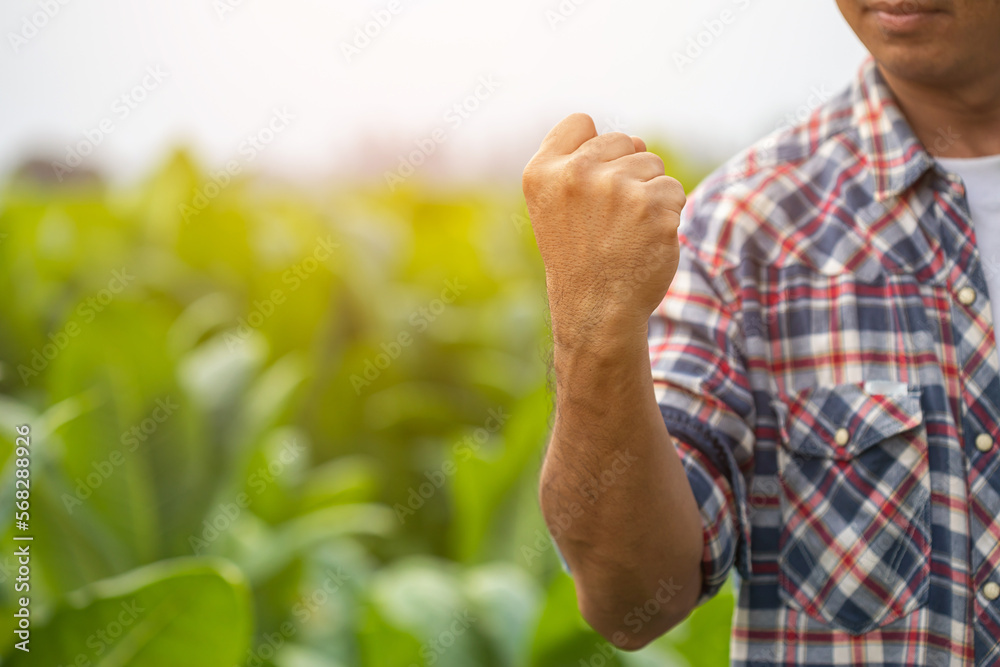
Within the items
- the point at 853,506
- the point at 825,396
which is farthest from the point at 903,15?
the point at 853,506

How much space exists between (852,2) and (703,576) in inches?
32.5

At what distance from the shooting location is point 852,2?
1290 millimetres

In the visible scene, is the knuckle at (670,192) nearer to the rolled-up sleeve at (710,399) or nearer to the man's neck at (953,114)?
the rolled-up sleeve at (710,399)

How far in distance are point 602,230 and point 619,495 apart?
0.34 metres

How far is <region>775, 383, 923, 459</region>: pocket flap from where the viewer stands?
129 cm

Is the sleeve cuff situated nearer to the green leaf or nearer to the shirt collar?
the shirt collar

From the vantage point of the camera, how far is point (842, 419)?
1319mm

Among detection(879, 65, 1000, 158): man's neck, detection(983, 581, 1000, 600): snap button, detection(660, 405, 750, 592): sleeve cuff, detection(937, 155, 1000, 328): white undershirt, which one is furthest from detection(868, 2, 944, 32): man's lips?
detection(983, 581, 1000, 600): snap button

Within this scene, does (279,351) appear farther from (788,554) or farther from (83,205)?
(788,554)

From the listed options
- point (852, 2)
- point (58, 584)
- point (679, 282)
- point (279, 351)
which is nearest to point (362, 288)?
point (279, 351)

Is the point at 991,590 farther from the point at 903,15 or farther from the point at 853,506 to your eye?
the point at 903,15

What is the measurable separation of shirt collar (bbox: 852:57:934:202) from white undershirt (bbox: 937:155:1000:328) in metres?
0.06

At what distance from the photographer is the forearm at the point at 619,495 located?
3.61ft

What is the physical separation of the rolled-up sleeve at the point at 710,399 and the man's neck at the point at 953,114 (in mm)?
401
